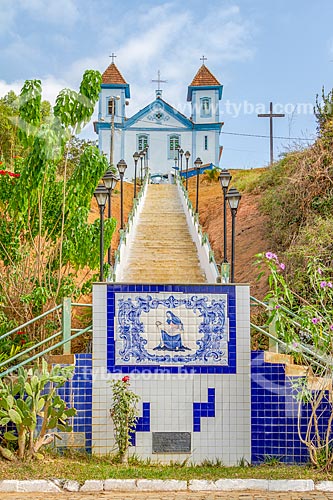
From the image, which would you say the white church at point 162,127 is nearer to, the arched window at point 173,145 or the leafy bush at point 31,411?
the arched window at point 173,145

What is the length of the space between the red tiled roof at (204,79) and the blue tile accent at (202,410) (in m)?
45.1

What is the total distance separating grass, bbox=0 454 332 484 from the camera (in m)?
8.02

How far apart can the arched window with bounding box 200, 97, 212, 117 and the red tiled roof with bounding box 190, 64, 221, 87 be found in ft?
3.75

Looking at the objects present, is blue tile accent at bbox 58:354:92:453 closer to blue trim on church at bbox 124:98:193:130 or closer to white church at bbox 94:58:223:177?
white church at bbox 94:58:223:177

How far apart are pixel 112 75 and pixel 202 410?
151 ft

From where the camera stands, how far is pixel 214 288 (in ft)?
31.4

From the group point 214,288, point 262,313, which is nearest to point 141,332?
point 214,288

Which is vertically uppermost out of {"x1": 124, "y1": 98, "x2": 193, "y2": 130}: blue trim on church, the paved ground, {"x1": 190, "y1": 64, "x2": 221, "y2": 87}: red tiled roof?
{"x1": 190, "y1": 64, "x2": 221, "y2": 87}: red tiled roof

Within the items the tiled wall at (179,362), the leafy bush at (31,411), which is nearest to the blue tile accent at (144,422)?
the tiled wall at (179,362)

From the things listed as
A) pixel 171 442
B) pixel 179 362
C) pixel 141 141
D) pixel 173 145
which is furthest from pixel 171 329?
pixel 141 141

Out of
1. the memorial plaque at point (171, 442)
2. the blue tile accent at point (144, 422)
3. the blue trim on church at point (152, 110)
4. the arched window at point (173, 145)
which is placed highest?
the blue trim on church at point (152, 110)

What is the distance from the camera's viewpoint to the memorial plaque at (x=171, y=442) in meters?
9.12

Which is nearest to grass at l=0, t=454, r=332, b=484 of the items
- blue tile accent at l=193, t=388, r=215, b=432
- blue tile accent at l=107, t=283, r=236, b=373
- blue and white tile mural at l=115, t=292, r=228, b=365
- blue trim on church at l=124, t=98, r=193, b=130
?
blue tile accent at l=193, t=388, r=215, b=432

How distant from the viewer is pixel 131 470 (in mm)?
8289
